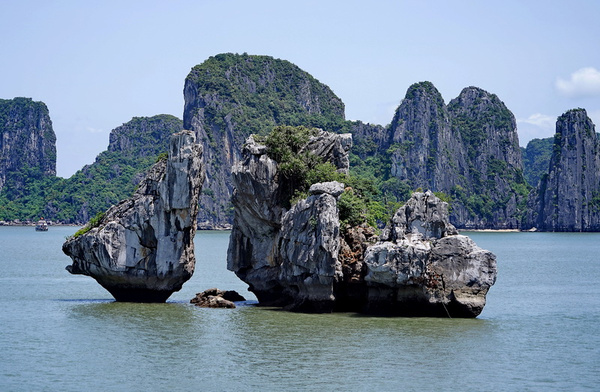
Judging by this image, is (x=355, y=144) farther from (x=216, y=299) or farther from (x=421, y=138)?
(x=216, y=299)

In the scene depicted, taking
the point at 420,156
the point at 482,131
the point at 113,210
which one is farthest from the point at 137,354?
the point at 482,131

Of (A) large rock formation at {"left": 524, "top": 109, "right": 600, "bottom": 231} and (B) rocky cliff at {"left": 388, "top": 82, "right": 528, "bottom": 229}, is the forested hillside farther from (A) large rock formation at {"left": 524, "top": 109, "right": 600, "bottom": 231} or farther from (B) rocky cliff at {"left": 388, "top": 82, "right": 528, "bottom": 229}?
(A) large rock formation at {"left": 524, "top": 109, "right": 600, "bottom": 231}

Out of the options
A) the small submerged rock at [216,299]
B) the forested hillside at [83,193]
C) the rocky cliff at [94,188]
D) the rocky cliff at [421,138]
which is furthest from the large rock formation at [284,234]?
the forested hillside at [83,193]

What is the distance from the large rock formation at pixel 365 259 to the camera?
2992 cm

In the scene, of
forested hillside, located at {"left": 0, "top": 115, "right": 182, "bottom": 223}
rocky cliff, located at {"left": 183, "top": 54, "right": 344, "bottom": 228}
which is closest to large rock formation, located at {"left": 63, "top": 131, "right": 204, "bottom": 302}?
rocky cliff, located at {"left": 183, "top": 54, "right": 344, "bottom": 228}

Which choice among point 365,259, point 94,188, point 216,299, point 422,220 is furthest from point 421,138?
point 365,259

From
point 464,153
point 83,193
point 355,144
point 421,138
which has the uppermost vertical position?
point 421,138

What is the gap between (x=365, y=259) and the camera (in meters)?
30.2

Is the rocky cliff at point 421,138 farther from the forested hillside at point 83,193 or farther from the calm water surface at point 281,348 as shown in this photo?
the calm water surface at point 281,348

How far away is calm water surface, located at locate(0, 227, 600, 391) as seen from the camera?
849 inches

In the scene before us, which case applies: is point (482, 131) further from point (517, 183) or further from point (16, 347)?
point (16, 347)

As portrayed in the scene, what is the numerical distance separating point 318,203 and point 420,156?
134989 mm

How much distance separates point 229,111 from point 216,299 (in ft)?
422

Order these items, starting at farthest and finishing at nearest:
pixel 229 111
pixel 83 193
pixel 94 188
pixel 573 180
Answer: pixel 83 193
pixel 94 188
pixel 229 111
pixel 573 180
